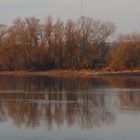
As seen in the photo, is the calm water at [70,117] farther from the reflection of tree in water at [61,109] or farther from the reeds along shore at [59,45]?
the reeds along shore at [59,45]

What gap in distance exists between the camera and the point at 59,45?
66875 millimetres

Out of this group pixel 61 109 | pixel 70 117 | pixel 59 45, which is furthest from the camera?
pixel 59 45

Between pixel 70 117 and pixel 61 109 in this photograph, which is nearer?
pixel 70 117

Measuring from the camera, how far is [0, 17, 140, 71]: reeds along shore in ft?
212

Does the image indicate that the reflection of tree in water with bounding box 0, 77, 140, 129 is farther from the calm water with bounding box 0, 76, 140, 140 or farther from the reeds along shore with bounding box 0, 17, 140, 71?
the reeds along shore with bounding box 0, 17, 140, 71

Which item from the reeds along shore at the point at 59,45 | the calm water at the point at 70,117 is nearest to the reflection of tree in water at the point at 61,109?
the calm water at the point at 70,117

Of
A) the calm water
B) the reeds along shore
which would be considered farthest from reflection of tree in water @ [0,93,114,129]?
the reeds along shore

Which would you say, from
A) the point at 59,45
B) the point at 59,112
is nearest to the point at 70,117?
the point at 59,112

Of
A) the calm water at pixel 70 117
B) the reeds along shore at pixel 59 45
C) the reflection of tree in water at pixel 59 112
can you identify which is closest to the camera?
the calm water at pixel 70 117

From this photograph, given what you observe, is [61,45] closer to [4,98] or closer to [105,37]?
[105,37]

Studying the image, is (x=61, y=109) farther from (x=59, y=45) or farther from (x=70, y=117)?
(x=59, y=45)

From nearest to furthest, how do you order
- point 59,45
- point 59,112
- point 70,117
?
point 70,117
point 59,112
point 59,45

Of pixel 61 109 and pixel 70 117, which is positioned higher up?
pixel 61 109

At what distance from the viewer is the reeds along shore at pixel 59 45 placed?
6475 centimetres
